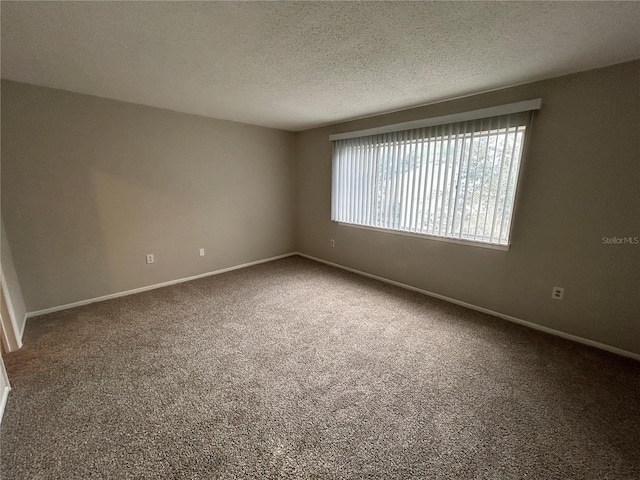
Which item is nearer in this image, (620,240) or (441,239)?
(620,240)

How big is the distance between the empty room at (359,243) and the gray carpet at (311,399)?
1 centimetres

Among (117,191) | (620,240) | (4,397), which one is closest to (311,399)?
(4,397)

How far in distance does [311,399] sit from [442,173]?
255cm

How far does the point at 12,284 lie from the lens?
2.25 meters

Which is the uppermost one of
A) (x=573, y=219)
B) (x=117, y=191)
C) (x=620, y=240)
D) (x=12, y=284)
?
(x=117, y=191)

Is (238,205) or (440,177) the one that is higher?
(440,177)

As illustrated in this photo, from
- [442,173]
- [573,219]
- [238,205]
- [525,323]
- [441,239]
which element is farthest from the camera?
[238,205]


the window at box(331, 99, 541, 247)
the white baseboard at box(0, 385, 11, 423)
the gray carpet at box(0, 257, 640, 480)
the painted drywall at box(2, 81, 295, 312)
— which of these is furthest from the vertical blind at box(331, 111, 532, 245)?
the white baseboard at box(0, 385, 11, 423)

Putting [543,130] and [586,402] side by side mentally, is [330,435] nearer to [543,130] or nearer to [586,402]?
[586,402]

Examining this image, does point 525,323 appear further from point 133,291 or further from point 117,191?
point 117,191

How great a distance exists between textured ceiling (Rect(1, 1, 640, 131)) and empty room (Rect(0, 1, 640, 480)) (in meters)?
0.02

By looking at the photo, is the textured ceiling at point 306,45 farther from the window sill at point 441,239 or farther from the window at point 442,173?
the window sill at point 441,239

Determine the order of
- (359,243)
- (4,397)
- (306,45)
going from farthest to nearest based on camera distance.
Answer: (359,243)
(306,45)
(4,397)

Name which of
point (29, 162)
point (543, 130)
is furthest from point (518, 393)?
point (29, 162)
